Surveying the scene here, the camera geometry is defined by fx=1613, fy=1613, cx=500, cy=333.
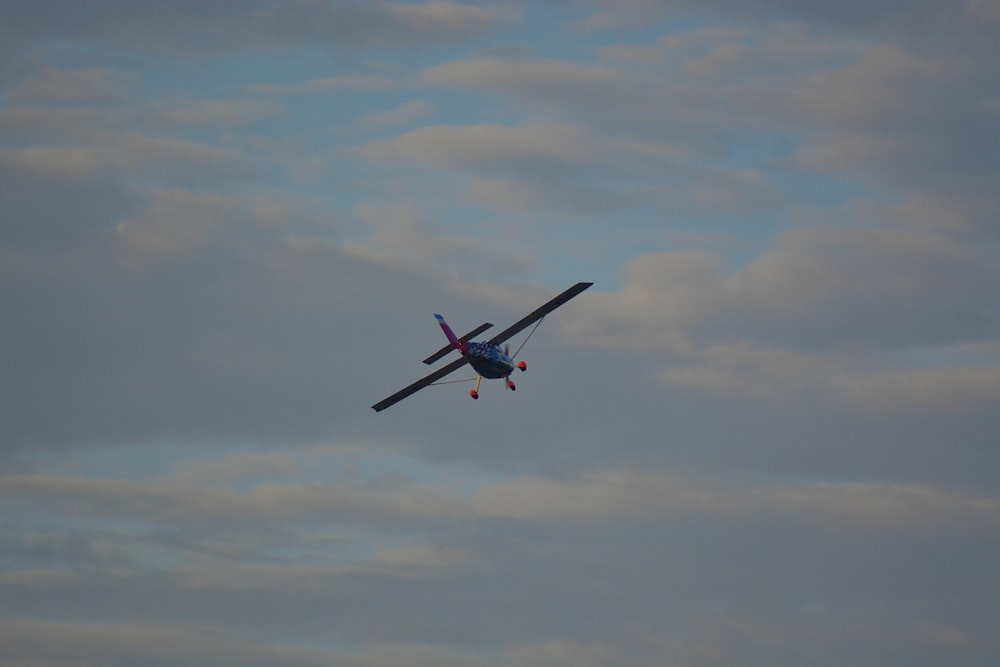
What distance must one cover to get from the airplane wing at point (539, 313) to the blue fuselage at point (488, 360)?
1.05 metres

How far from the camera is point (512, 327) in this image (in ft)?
452

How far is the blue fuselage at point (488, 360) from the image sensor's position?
138000 millimetres

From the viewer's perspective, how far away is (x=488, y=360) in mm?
138125

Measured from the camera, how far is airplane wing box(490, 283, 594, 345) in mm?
135000

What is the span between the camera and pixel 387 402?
14625 centimetres

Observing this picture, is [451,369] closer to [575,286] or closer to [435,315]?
[435,315]

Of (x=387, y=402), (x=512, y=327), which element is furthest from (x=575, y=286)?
(x=387, y=402)

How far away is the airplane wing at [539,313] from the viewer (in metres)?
135

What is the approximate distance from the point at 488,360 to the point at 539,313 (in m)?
6.18

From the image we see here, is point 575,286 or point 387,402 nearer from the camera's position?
point 575,286

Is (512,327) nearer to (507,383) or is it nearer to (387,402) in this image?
(507,383)

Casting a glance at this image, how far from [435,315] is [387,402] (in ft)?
33.9

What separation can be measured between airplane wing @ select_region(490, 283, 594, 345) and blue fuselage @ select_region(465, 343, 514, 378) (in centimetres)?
105

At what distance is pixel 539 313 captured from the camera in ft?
447
